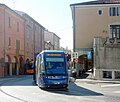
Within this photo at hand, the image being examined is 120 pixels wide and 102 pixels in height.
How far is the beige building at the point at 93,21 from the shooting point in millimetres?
48031

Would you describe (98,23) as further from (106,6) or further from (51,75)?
(51,75)

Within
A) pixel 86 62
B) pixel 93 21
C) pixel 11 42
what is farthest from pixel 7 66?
pixel 93 21

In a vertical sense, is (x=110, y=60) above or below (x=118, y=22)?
below

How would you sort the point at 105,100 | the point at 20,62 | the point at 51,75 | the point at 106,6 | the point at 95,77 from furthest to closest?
the point at 20,62 < the point at 106,6 < the point at 95,77 < the point at 51,75 < the point at 105,100

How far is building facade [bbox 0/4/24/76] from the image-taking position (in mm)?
58091

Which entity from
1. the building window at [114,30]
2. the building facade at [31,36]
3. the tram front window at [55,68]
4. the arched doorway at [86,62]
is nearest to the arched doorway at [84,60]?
the arched doorway at [86,62]

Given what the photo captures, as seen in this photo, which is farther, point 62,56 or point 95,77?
point 95,77

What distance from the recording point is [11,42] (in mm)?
63156

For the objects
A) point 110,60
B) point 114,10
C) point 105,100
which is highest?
point 114,10

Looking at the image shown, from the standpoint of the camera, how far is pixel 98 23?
158 feet

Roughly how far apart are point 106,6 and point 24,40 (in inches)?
1147

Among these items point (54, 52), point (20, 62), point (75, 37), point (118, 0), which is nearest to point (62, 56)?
point (54, 52)

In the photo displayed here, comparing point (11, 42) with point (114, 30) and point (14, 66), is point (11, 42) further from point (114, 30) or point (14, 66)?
point (114, 30)

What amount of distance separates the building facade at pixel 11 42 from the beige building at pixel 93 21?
15550 millimetres
